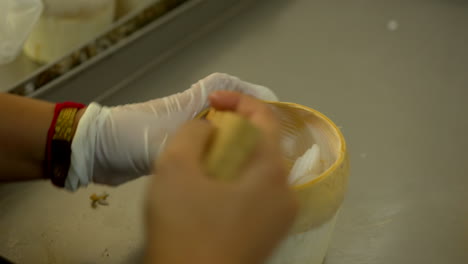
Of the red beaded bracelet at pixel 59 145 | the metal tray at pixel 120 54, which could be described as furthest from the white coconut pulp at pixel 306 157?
the metal tray at pixel 120 54

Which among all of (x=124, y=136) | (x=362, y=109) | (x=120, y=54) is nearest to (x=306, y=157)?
(x=124, y=136)

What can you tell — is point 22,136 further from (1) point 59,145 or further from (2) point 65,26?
(2) point 65,26

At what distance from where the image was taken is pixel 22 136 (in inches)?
33.6

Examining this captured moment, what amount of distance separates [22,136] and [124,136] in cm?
19

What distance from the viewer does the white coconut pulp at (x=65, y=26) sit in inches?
51.6

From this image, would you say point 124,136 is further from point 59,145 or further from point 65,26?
point 65,26

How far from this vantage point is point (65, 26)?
1.35 metres

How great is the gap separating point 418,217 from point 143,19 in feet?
3.18

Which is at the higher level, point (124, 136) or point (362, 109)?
point (124, 136)

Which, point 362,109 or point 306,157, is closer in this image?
point 306,157

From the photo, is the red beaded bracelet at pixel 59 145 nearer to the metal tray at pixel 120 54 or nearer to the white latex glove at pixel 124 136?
the white latex glove at pixel 124 136

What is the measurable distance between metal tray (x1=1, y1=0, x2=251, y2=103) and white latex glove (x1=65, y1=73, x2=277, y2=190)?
0.46m

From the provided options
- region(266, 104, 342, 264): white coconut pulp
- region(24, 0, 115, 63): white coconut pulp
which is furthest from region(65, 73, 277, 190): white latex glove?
region(24, 0, 115, 63): white coconut pulp

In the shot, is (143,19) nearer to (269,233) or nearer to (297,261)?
(297,261)
